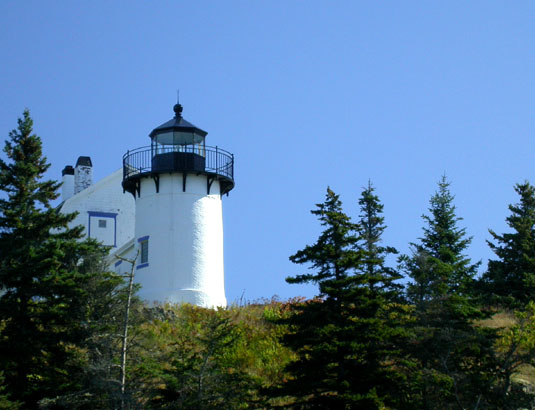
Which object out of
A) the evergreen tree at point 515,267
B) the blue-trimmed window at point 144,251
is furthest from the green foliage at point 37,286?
the evergreen tree at point 515,267

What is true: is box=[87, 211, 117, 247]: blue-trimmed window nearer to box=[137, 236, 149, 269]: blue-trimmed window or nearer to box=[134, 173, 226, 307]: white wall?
box=[134, 173, 226, 307]: white wall

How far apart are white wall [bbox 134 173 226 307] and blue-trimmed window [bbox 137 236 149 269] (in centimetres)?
16

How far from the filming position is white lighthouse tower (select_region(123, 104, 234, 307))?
3030 centimetres

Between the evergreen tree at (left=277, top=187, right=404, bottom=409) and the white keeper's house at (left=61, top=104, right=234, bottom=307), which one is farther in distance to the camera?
the white keeper's house at (left=61, top=104, right=234, bottom=307)

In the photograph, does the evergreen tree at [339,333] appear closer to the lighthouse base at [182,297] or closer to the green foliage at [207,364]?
the green foliage at [207,364]

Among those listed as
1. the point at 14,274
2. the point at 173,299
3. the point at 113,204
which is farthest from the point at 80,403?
the point at 113,204

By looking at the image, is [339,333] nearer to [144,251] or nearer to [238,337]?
[238,337]

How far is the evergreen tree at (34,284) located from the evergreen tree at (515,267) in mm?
15149

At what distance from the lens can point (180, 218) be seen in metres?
30.8

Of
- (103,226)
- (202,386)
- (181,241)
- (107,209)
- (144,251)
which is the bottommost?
(202,386)

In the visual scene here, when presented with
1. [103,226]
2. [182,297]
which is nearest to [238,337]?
[182,297]

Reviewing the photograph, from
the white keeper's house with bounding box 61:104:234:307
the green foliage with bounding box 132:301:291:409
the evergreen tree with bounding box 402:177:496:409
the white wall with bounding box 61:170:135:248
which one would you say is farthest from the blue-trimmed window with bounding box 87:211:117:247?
the evergreen tree with bounding box 402:177:496:409

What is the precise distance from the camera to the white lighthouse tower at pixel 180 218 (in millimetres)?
30297

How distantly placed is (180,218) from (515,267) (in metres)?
12.4
